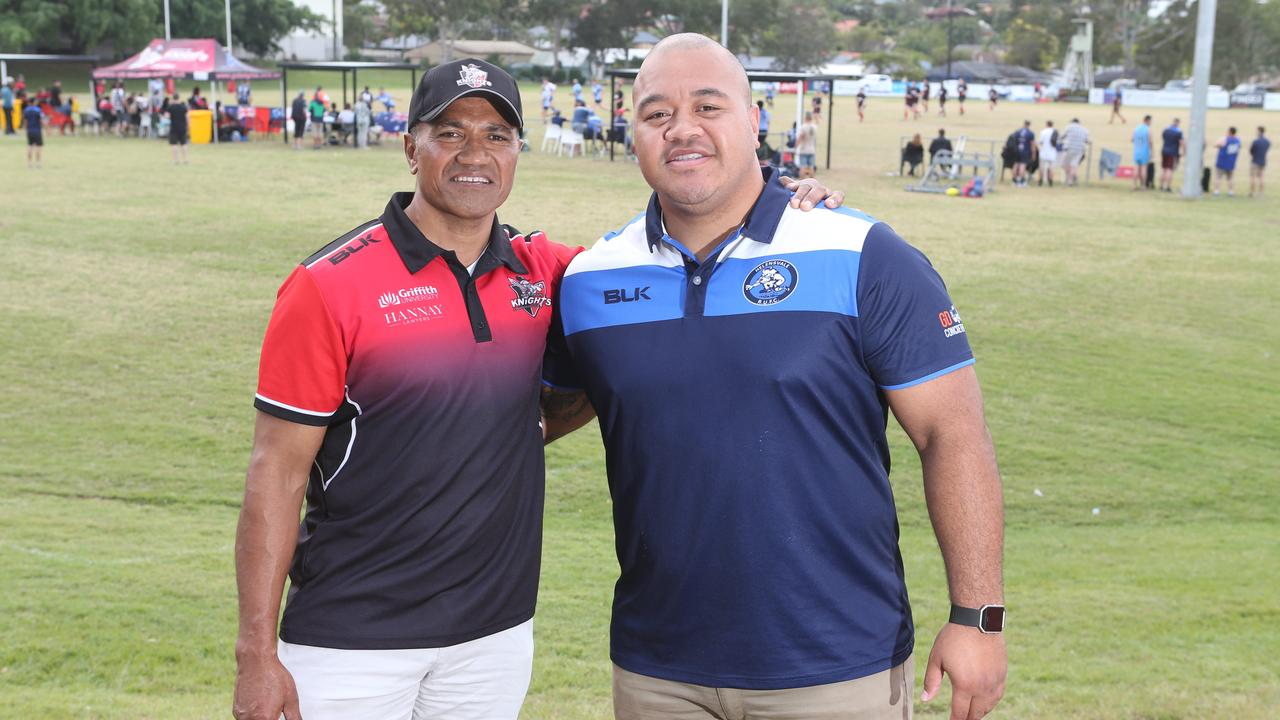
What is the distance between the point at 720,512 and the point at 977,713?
799 mm

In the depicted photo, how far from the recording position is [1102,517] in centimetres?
903

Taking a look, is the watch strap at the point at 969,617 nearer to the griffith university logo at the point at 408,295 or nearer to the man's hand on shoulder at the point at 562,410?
the man's hand on shoulder at the point at 562,410

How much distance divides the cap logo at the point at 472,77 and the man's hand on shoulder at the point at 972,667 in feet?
6.05

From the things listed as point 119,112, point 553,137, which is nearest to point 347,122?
point 553,137

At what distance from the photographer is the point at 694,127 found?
3391 mm

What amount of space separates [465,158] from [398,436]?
0.77 m

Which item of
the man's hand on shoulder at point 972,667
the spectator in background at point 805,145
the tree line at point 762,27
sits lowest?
the man's hand on shoulder at point 972,667

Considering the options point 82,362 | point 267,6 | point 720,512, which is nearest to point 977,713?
point 720,512

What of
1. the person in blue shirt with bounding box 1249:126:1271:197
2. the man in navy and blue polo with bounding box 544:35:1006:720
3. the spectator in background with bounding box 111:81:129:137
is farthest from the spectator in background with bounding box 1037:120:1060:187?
the man in navy and blue polo with bounding box 544:35:1006:720

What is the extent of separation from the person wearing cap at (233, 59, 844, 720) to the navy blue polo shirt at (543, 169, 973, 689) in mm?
360

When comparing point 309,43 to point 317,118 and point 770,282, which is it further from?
point 770,282

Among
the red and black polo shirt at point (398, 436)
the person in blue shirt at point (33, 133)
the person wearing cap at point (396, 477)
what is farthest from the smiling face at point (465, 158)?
the person in blue shirt at point (33, 133)

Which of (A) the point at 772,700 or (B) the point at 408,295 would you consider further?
(B) the point at 408,295

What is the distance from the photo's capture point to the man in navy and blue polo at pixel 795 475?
3168 mm
